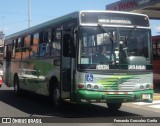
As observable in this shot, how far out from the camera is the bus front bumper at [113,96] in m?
12.7

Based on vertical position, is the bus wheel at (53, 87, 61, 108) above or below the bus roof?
below

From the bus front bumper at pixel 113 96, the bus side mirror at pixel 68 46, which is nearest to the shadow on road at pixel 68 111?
the bus front bumper at pixel 113 96

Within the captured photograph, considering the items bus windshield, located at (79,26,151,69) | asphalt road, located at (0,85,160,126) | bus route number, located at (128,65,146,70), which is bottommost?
asphalt road, located at (0,85,160,126)

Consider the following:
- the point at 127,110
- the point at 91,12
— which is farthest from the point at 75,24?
the point at 127,110

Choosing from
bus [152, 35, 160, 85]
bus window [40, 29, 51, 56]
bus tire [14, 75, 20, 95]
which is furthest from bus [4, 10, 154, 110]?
bus [152, 35, 160, 85]

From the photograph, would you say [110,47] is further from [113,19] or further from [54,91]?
[54,91]

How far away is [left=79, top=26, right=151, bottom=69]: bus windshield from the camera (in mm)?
12945

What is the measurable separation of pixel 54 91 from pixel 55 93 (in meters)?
0.14

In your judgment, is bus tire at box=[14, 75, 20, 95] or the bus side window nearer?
the bus side window

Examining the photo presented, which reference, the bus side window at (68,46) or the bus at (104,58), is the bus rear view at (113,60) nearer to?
the bus at (104,58)

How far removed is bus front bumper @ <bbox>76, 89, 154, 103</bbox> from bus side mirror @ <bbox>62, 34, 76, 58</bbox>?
1.26 metres

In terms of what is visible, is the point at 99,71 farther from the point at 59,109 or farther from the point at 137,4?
the point at 137,4

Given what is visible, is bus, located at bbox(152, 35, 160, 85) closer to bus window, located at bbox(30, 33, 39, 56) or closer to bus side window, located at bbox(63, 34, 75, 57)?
bus window, located at bbox(30, 33, 39, 56)

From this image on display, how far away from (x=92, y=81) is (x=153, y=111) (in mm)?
3443
